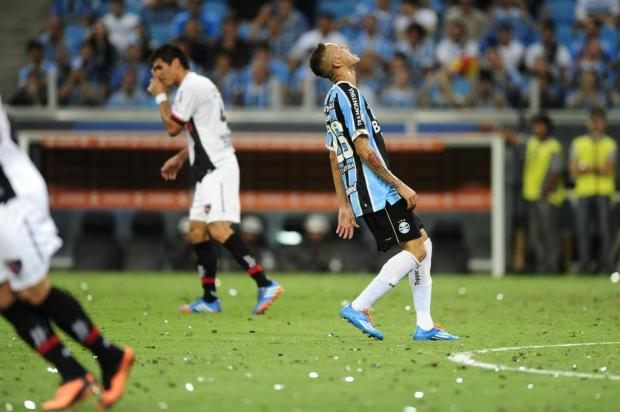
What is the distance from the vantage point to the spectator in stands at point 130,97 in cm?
2000

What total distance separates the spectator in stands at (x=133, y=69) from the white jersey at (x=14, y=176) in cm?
1354

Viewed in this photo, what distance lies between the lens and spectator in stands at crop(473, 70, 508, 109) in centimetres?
1958

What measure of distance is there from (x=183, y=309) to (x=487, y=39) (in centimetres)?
1031

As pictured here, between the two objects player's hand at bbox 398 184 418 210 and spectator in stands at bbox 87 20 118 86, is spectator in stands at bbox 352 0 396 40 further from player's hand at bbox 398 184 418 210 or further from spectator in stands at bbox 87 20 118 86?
player's hand at bbox 398 184 418 210

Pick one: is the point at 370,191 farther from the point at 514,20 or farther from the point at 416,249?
the point at 514,20

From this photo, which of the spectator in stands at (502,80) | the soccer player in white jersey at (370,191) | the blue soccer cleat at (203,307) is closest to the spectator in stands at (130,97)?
the spectator in stands at (502,80)

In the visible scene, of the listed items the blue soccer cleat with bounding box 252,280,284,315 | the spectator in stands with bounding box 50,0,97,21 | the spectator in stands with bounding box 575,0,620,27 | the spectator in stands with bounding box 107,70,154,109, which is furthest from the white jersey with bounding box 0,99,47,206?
the spectator in stands with bounding box 50,0,97,21

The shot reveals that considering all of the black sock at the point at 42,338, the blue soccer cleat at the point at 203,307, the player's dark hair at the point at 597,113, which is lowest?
the blue soccer cleat at the point at 203,307

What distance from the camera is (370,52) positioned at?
1972cm

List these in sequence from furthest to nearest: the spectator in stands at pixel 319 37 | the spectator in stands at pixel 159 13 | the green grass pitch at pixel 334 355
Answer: the spectator in stands at pixel 159 13 → the spectator in stands at pixel 319 37 → the green grass pitch at pixel 334 355

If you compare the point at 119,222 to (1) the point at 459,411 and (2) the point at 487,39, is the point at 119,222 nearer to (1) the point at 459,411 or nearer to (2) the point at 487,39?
(2) the point at 487,39

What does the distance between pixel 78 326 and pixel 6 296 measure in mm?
405

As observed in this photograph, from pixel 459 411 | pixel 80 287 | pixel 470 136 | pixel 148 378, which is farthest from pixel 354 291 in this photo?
pixel 459 411

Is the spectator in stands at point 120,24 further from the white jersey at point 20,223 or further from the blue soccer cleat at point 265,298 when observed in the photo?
the white jersey at point 20,223
